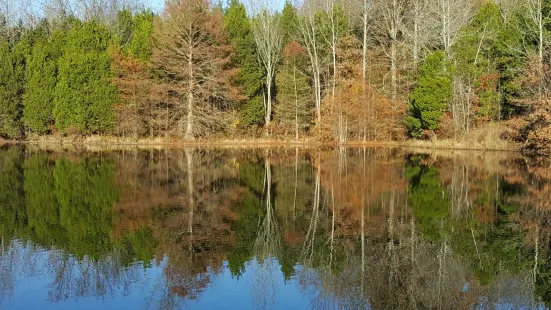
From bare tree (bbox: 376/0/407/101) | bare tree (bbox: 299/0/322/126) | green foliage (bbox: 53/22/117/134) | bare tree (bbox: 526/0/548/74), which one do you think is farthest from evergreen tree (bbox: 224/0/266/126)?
bare tree (bbox: 526/0/548/74)

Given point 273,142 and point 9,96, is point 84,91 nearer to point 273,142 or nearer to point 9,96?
point 9,96

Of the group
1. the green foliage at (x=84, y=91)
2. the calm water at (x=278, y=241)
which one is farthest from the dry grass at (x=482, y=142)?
the green foliage at (x=84, y=91)

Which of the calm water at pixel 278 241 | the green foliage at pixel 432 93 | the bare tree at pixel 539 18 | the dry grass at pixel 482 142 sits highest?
the bare tree at pixel 539 18

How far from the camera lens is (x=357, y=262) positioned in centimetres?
1080

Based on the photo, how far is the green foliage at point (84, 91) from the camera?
4653 cm

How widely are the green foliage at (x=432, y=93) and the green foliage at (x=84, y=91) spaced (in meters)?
24.8

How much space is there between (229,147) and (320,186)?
23533mm

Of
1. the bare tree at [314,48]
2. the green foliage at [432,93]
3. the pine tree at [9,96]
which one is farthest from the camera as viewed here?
the pine tree at [9,96]

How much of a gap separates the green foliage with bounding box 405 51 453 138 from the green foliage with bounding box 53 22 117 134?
81.2 ft

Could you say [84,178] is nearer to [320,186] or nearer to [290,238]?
[320,186]

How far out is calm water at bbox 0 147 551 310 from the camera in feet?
30.3

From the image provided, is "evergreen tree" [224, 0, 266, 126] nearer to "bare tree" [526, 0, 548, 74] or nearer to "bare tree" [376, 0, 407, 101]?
"bare tree" [376, 0, 407, 101]

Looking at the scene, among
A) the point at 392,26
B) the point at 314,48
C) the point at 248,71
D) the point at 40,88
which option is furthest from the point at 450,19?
the point at 40,88

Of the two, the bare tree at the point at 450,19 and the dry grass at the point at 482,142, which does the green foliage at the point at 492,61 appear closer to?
the bare tree at the point at 450,19
